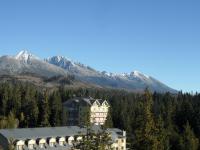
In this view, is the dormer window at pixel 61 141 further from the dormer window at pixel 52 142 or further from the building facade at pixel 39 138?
the dormer window at pixel 52 142

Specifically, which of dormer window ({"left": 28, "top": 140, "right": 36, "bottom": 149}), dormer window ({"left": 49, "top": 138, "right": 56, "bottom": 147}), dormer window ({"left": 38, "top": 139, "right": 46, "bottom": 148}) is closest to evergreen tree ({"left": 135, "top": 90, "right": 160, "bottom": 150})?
dormer window ({"left": 28, "top": 140, "right": 36, "bottom": 149})

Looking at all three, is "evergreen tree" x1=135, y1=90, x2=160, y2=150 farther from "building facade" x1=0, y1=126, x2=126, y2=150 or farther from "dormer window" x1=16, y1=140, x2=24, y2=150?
"dormer window" x1=16, y1=140, x2=24, y2=150

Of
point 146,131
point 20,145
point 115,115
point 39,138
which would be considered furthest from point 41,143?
point 115,115

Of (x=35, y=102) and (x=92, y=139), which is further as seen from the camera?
(x=35, y=102)

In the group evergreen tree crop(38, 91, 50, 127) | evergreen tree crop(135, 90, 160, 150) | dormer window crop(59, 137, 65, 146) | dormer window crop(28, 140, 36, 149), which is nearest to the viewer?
evergreen tree crop(135, 90, 160, 150)

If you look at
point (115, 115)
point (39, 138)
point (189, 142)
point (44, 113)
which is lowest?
point (189, 142)

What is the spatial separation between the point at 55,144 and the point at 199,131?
187ft

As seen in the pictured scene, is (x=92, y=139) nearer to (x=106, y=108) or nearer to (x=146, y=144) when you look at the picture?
(x=146, y=144)

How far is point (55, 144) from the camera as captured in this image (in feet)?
317

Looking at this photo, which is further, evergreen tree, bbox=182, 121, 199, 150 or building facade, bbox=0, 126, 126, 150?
evergreen tree, bbox=182, 121, 199, 150

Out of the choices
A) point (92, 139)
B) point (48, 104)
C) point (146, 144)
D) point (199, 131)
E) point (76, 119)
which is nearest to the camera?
point (92, 139)

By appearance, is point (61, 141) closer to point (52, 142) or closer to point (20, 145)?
point (52, 142)

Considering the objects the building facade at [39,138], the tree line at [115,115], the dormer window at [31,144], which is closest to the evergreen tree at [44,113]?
the tree line at [115,115]

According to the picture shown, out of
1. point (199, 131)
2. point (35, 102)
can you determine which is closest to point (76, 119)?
point (35, 102)
